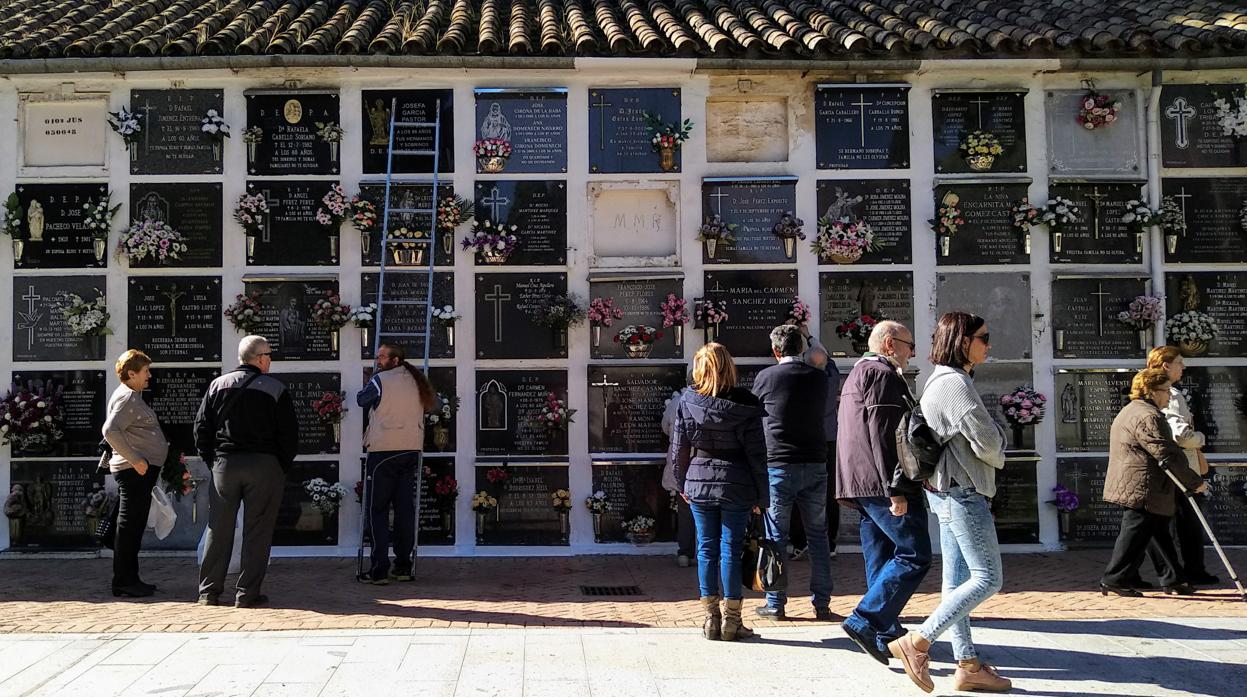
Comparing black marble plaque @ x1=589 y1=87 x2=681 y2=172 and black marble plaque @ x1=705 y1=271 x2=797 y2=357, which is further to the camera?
black marble plaque @ x1=589 y1=87 x2=681 y2=172

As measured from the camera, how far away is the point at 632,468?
27.8 feet

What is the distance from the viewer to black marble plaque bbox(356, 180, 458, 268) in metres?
8.64

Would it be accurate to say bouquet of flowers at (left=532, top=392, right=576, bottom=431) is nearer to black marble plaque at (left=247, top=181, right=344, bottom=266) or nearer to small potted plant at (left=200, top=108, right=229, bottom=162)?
black marble plaque at (left=247, top=181, right=344, bottom=266)

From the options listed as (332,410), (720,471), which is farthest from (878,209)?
(332,410)

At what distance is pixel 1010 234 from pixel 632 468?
4.22 meters

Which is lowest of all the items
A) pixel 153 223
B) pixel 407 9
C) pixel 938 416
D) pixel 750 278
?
pixel 938 416

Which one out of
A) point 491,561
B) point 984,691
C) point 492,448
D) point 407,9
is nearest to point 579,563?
point 491,561

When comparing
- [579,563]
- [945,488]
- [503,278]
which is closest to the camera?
[945,488]

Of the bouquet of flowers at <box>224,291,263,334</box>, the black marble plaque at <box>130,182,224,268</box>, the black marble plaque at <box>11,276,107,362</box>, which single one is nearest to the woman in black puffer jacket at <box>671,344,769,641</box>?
the bouquet of flowers at <box>224,291,263,334</box>

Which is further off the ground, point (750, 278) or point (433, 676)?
point (750, 278)

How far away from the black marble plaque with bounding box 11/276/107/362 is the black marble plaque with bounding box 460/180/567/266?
11.7ft

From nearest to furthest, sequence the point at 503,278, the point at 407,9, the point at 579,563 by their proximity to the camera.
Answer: the point at 579,563 → the point at 503,278 → the point at 407,9

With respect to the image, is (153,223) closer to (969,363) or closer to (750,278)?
(750,278)

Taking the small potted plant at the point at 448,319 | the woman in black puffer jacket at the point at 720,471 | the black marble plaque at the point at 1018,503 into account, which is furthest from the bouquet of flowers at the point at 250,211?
the black marble plaque at the point at 1018,503
